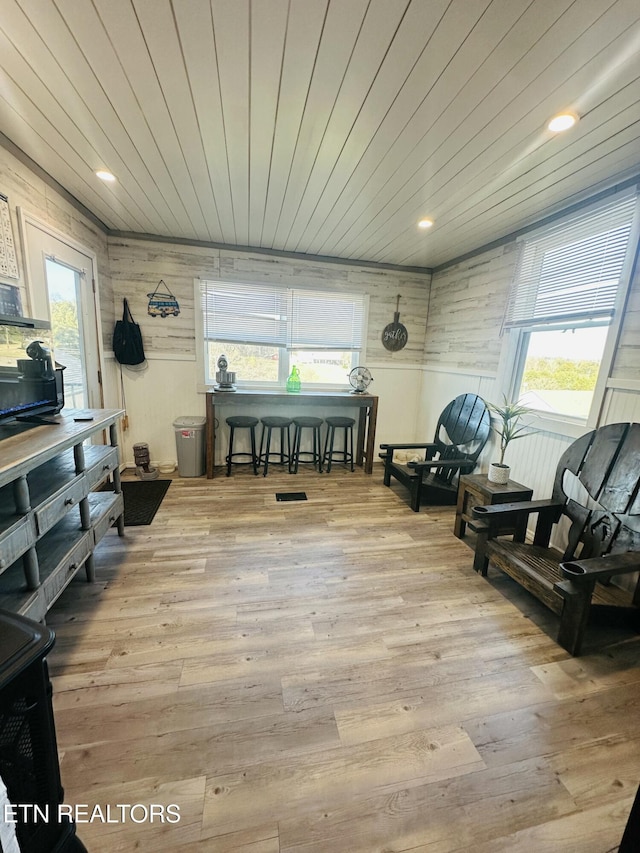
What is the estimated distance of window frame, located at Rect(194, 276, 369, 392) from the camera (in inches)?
155

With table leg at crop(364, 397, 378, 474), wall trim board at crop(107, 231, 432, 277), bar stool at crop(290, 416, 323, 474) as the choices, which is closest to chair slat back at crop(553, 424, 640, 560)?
table leg at crop(364, 397, 378, 474)

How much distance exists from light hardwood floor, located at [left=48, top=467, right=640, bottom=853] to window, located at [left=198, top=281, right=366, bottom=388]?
8.19ft

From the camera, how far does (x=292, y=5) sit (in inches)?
46.3

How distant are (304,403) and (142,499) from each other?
2033 millimetres

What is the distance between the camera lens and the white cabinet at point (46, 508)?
134cm

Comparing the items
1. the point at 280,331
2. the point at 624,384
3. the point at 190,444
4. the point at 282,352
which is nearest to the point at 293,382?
the point at 282,352

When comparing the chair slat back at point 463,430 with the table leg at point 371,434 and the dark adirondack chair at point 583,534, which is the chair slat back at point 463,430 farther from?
the dark adirondack chair at point 583,534

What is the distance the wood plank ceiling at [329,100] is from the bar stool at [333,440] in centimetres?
228

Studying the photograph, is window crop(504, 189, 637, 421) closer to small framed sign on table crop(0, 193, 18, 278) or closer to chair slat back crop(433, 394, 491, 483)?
chair slat back crop(433, 394, 491, 483)

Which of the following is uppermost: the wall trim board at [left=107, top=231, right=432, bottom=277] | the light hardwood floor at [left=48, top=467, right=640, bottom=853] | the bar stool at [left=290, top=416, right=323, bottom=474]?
the wall trim board at [left=107, top=231, right=432, bottom=277]

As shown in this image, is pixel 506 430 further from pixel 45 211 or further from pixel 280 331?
pixel 45 211

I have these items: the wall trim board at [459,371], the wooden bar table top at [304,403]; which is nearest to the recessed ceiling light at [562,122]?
the wall trim board at [459,371]

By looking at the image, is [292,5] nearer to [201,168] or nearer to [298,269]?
[201,168]

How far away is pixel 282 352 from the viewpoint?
429 centimetres
